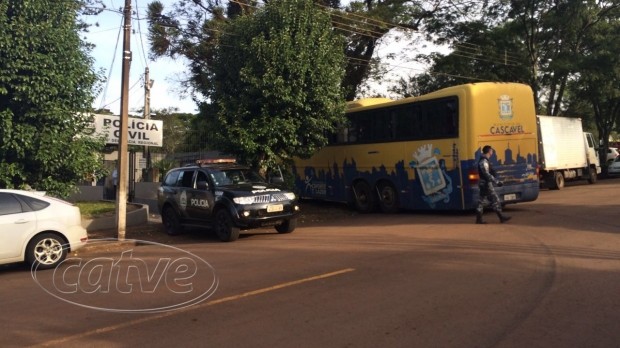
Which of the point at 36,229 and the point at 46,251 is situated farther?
the point at 46,251

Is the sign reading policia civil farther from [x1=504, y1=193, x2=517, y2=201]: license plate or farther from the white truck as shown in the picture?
the white truck

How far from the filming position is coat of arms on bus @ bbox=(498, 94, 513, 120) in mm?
14716

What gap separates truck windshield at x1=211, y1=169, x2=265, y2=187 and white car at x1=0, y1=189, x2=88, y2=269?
3.68 meters

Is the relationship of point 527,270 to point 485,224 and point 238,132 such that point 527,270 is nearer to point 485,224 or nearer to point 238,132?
point 485,224

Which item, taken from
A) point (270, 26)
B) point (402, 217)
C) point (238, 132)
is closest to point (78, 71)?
point (238, 132)

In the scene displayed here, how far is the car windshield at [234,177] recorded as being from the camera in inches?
523

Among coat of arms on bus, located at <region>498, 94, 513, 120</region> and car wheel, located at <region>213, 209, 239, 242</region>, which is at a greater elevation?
coat of arms on bus, located at <region>498, 94, 513, 120</region>

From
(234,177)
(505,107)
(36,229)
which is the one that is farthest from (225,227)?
(505,107)

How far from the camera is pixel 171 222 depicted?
14.9 meters

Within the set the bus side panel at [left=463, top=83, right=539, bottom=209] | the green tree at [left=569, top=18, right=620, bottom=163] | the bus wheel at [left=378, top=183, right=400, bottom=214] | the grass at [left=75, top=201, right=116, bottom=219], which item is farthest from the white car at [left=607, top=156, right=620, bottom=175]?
the grass at [left=75, top=201, right=116, bottom=219]

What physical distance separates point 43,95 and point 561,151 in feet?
70.0

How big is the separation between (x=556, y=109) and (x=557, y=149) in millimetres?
9157

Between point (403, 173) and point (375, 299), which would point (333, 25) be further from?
point (375, 299)

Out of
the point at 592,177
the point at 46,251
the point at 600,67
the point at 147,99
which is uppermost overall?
the point at 600,67
